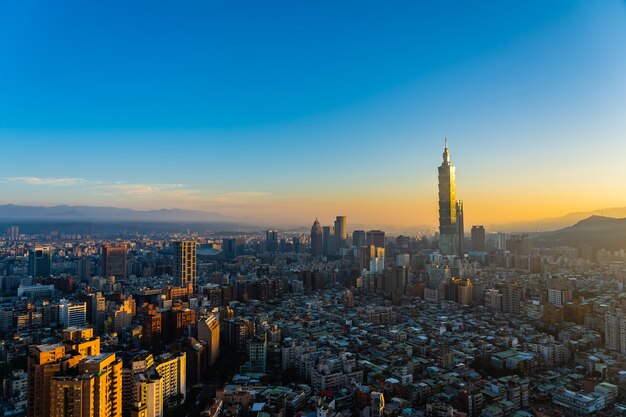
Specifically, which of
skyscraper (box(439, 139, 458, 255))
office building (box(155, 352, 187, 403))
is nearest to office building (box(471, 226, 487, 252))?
skyscraper (box(439, 139, 458, 255))

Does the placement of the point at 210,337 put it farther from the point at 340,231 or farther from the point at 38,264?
the point at 340,231

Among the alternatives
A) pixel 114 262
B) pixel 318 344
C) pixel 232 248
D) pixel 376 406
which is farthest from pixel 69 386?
pixel 232 248

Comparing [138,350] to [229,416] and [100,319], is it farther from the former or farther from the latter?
[229,416]

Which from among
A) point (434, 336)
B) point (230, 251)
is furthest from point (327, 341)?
point (230, 251)

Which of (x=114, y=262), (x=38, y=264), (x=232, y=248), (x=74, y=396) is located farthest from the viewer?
(x=232, y=248)

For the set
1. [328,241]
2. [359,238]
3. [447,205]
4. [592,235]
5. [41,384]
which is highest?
[447,205]

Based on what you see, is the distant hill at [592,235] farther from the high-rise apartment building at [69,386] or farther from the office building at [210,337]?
the high-rise apartment building at [69,386]

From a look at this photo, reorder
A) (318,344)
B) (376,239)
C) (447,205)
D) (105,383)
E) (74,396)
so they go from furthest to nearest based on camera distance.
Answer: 1. (376,239)
2. (447,205)
3. (318,344)
4. (105,383)
5. (74,396)
